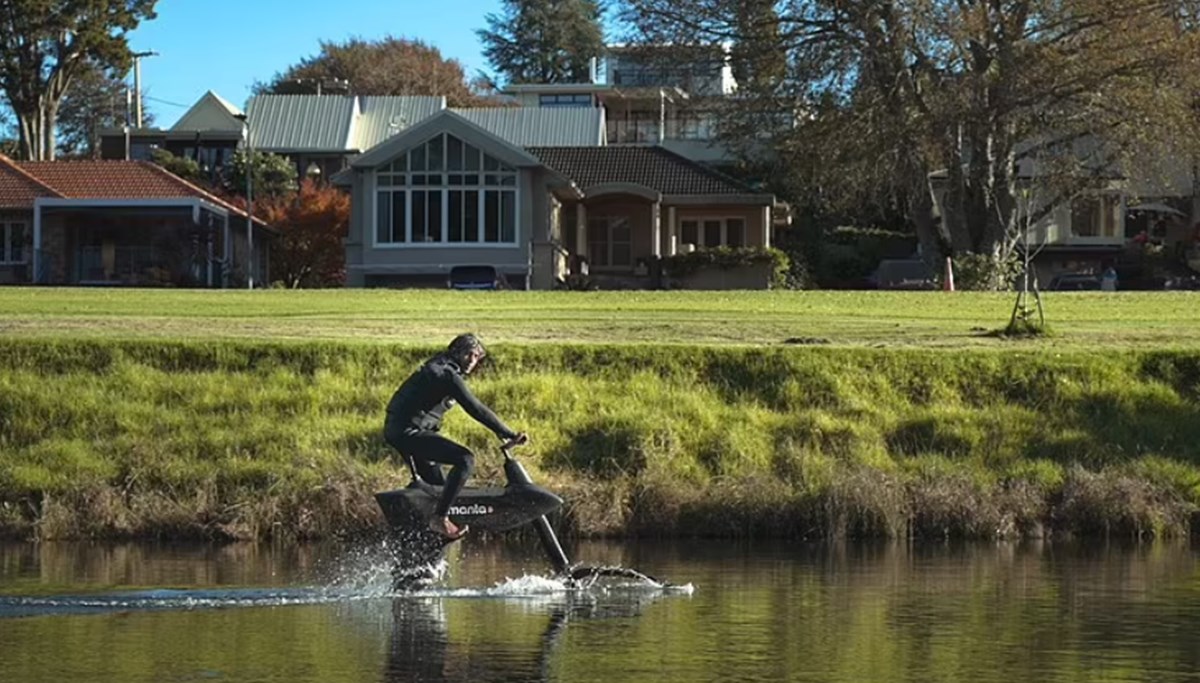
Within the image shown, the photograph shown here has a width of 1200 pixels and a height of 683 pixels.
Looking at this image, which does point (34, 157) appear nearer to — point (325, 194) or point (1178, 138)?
point (325, 194)

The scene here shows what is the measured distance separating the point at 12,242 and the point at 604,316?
104 ft

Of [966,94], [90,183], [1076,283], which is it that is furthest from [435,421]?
[90,183]

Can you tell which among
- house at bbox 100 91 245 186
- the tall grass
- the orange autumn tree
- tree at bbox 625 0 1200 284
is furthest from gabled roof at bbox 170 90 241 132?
the tall grass

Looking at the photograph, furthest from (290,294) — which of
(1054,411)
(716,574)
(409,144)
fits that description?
(716,574)

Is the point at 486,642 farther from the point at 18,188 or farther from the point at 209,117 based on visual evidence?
the point at 209,117

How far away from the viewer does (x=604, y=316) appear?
3300cm

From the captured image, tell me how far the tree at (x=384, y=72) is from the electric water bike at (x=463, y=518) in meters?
77.9

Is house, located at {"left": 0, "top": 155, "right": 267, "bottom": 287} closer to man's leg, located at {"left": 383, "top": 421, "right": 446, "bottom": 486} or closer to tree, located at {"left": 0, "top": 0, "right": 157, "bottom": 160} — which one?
tree, located at {"left": 0, "top": 0, "right": 157, "bottom": 160}

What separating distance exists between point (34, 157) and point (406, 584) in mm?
58003

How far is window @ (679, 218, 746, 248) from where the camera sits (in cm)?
6020

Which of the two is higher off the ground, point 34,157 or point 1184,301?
point 34,157

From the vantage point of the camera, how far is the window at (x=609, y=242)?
195 feet

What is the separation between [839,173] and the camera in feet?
155

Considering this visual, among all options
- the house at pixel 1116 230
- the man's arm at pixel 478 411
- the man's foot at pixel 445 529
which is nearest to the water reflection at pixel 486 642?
the man's foot at pixel 445 529
